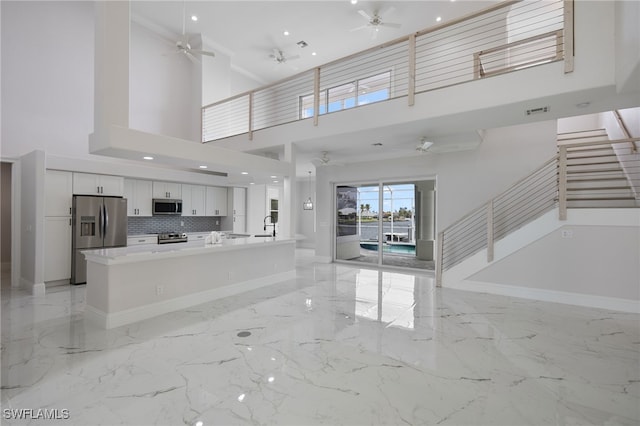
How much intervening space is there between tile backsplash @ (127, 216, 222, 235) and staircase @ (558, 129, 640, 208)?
7.98 meters

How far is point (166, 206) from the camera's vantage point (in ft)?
22.7

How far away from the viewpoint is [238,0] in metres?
6.35

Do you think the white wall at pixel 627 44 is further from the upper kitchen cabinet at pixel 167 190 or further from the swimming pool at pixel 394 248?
the upper kitchen cabinet at pixel 167 190

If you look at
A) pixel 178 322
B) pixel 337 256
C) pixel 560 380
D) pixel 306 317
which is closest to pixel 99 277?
pixel 178 322

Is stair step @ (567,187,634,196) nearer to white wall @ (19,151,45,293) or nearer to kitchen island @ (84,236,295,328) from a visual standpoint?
kitchen island @ (84,236,295,328)

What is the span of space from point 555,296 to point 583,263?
2.12 feet

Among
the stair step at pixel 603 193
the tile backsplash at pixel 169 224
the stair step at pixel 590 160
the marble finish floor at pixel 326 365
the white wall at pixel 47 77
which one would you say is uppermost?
the white wall at pixel 47 77

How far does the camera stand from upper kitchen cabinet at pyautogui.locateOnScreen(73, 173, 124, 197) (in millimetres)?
5535

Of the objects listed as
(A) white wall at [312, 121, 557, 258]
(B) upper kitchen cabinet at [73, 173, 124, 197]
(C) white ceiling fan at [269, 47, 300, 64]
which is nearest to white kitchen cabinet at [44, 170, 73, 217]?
(B) upper kitchen cabinet at [73, 173, 124, 197]

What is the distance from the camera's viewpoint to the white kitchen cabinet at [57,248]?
204 inches

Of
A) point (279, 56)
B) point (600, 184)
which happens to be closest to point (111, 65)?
point (279, 56)

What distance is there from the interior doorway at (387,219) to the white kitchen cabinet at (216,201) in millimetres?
3196

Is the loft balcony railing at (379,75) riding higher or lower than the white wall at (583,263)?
higher

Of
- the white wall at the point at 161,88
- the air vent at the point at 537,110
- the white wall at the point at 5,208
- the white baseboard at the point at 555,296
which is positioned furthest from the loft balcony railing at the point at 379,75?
the white wall at the point at 5,208
